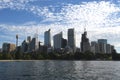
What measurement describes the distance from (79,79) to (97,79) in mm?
5445

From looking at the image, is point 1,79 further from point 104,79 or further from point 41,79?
point 104,79

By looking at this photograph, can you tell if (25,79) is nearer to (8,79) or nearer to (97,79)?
(8,79)

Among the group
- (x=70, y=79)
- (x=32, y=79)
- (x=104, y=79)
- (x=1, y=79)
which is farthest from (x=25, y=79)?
(x=104, y=79)

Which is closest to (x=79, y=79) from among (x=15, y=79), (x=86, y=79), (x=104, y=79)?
(x=86, y=79)

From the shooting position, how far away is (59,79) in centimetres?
7669

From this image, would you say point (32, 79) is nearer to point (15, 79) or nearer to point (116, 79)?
point (15, 79)

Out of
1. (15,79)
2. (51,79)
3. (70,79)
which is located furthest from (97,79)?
(15,79)

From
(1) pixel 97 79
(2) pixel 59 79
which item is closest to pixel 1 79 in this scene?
(2) pixel 59 79

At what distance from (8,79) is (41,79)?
1001cm

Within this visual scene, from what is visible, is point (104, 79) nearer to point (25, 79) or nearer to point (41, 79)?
point (41, 79)

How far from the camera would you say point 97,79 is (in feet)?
253

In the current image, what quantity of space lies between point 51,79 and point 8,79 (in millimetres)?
13034

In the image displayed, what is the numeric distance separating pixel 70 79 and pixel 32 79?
37.8ft

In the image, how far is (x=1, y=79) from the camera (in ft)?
254
